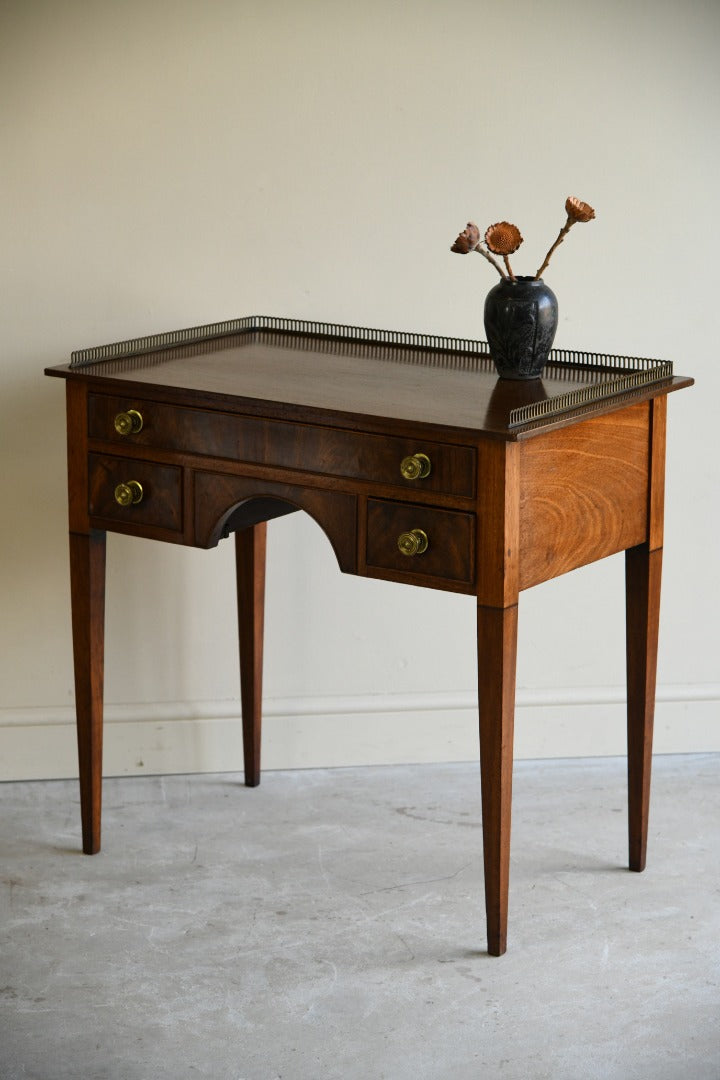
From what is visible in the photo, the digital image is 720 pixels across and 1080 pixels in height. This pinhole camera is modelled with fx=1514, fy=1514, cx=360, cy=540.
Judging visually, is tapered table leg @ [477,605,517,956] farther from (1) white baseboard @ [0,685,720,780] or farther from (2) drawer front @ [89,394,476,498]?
(1) white baseboard @ [0,685,720,780]

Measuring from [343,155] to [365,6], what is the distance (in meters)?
0.31

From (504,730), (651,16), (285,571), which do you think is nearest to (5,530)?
(285,571)

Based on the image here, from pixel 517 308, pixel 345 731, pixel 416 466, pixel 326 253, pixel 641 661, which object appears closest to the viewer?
pixel 416 466

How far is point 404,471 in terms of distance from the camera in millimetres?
2449

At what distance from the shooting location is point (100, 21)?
10.3 ft

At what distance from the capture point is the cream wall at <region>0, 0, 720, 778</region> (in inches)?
125

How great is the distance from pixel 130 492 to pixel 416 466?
62 centimetres

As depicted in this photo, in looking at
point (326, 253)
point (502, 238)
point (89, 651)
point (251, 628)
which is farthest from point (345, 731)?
point (502, 238)

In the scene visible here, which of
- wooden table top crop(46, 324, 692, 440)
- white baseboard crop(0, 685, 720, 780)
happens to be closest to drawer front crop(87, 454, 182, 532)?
wooden table top crop(46, 324, 692, 440)

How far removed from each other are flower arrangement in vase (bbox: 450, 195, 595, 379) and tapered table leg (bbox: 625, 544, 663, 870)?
1.46ft

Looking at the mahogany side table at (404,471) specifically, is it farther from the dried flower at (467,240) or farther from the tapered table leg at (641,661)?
the dried flower at (467,240)

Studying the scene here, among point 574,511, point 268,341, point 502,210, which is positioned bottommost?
point 574,511

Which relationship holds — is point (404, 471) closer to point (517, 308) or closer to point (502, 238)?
point (517, 308)

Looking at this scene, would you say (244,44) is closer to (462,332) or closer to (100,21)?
(100,21)
